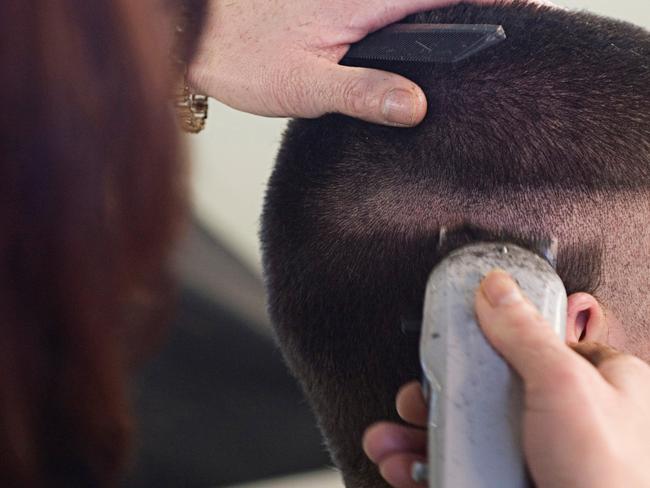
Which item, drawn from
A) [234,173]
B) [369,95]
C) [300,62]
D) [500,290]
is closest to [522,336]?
[500,290]

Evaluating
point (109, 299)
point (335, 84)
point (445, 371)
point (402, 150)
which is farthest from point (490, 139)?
point (109, 299)

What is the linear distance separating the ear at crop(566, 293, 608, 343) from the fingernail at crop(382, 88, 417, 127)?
0.98ft

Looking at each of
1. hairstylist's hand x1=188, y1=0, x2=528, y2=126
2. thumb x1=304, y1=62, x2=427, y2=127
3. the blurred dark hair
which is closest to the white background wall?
hairstylist's hand x1=188, y1=0, x2=528, y2=126

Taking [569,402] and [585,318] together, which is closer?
[569,402]

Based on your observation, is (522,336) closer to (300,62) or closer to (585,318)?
(585,318)

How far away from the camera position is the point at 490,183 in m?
0.93

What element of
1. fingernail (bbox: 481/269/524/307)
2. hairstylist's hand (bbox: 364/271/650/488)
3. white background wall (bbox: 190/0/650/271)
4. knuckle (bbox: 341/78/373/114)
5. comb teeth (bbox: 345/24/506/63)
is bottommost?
white background wall (bbox: 190/0/650/271)

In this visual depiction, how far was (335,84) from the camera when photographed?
99 centimetres

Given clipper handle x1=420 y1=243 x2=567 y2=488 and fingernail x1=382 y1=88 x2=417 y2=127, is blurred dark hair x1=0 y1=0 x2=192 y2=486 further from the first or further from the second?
fingernail x1=382 y1=88 x2=417 y2=127

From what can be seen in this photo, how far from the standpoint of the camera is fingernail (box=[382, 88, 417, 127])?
90 centimetres

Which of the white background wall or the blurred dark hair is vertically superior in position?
the blurred dark hair

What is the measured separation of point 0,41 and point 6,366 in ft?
0.74

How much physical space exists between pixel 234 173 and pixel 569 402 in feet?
5.47

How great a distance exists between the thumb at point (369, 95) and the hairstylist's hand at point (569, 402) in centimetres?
27
